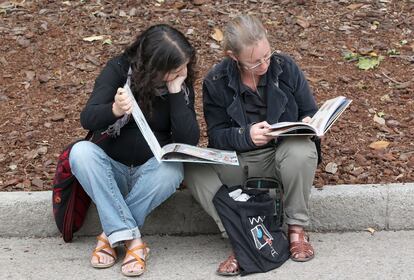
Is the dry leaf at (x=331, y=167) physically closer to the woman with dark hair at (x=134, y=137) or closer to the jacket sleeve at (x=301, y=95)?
the jacket sleeve at (x=301, y=95)

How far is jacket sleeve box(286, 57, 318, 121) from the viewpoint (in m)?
4.29

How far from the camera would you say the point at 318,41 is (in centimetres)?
612

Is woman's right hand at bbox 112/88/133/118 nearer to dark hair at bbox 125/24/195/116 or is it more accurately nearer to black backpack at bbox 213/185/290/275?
dark hair at bbox 125/24/195/116

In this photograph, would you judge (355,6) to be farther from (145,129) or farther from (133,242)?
(133,242)

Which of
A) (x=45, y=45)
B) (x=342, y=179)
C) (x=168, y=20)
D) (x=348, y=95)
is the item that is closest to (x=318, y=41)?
(x=348, y=95)

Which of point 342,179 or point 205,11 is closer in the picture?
point 342,179

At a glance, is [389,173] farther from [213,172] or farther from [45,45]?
[45,45]

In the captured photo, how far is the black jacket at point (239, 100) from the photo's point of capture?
4.23 metres

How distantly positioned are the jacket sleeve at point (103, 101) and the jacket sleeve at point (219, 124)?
1.63 feet

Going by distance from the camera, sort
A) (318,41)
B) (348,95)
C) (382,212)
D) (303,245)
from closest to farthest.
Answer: (303,245)
(382,212)
(348,95)
(318,41)

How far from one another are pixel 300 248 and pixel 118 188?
1049mm

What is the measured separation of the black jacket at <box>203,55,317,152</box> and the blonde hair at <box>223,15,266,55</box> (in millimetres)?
189

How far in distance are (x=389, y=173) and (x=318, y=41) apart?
1769mm

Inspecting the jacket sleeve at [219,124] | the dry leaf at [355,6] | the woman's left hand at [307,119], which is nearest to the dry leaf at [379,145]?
the woman's left hand at [307,119]
